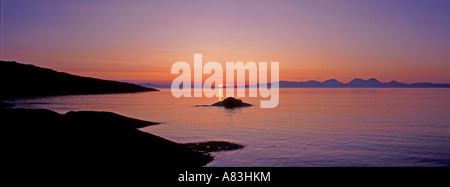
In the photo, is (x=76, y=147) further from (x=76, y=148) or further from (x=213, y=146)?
(x=213, y=146)

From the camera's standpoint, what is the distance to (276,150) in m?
27.3

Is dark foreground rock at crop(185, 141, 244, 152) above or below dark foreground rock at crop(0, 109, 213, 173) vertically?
below

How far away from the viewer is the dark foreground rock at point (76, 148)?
14.6 meters

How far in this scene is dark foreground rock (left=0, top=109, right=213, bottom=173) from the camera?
14.6 meters

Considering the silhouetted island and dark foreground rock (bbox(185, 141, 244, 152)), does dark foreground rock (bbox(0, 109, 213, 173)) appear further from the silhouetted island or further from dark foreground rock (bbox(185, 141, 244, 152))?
dark foreground rock (bbox(185, 141, 244, 152))

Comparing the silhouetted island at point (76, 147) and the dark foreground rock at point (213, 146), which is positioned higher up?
the silhouetted island at point (76, 147)

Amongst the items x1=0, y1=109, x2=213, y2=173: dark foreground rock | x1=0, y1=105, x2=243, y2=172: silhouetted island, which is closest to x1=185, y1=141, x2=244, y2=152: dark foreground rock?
x1=0, y1=105, x2=243, y2=172: silhouetted island

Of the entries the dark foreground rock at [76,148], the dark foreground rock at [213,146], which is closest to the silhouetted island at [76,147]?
the dark foreground rock at [76,148]

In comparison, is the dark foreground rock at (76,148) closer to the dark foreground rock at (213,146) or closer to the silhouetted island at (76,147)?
the silhouetted island at (76,147)

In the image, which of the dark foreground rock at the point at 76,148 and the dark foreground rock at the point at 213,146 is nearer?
the dark foreground rock at the point at 76,148
